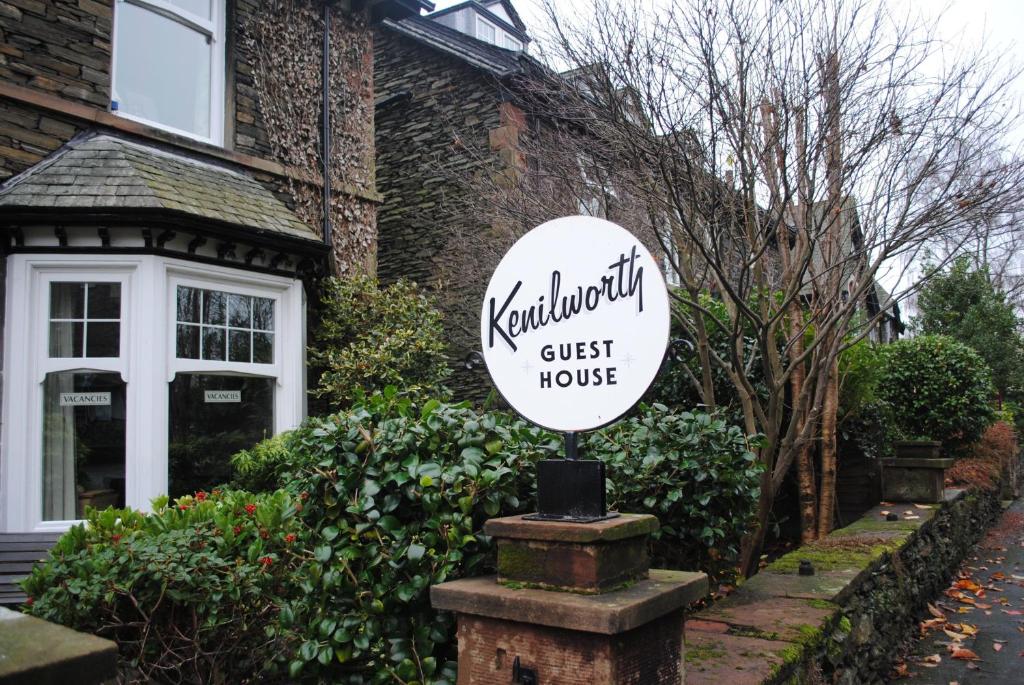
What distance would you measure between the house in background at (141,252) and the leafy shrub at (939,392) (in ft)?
24.3

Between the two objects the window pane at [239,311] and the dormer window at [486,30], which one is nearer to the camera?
the window pane at [239,311]

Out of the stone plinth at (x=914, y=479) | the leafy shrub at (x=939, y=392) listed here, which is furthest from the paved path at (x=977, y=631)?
the leafy shrub at (x=939, y=392)

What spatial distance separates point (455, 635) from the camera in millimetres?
2865

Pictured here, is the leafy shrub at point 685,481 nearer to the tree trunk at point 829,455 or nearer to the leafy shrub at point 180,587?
the leafy shrub at point 180,587

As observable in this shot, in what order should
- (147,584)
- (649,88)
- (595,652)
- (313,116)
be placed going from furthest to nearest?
(313,116) < (649,88) < (147,584) < (595,652)

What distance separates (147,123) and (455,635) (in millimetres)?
6761

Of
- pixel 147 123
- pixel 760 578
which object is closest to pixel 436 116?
pixel 147 123

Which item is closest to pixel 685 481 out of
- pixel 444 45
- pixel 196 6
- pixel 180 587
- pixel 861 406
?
pixel 180 587

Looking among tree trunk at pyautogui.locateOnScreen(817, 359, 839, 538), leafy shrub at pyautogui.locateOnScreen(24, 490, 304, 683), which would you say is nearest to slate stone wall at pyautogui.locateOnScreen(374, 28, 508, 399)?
tree trunk at pyautogui.locateOnScreen(817, 359, 839, 538)

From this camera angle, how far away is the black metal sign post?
2496mm

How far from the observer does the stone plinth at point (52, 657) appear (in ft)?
3.89

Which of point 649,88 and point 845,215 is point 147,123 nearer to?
point 649,88

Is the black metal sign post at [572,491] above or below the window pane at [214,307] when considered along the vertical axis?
below

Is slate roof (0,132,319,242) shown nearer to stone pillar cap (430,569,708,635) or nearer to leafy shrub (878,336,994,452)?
stone pillar cap (430,569,708,635)
